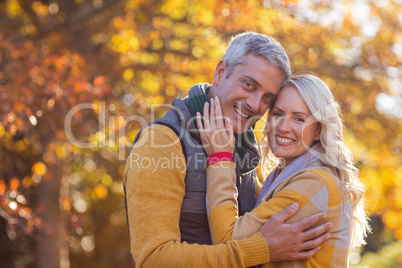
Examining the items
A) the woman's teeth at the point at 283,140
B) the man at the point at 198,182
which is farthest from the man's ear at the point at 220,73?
the woman's teeth at the point at 283,140

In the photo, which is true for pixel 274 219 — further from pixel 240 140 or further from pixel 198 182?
pixel 240 140

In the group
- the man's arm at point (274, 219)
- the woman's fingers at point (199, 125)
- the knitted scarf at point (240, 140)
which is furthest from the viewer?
the knitted scarf at point (240, 140)

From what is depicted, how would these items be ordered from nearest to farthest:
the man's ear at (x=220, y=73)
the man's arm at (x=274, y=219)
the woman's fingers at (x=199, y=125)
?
the man's arm at (x=274, y=219)
the woman's fingers at (x=199, y=125)
the man's ear at (x=220, y=73)

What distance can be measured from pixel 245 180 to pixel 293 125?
1.69 ft

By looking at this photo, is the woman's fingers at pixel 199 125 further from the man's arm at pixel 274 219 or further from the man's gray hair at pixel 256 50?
the man's gray hair at pixel 256 50

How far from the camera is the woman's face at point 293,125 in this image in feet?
9.22

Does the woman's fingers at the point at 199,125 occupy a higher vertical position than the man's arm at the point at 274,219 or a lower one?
higher

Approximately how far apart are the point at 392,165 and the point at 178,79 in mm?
4098

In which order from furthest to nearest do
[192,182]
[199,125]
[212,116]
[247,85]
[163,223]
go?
[247,85] < [212,116] < [199,125] < [192,182] < [163,223]

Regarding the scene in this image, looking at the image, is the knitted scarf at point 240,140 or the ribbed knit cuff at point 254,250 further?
the knitted scarf at point 240,140

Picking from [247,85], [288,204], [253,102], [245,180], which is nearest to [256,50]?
[247,85]

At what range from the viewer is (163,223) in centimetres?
219

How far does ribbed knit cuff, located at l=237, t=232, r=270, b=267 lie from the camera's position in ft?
7.25

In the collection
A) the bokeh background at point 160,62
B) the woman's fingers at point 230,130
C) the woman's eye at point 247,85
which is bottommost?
the bokeh background at point 160,62
